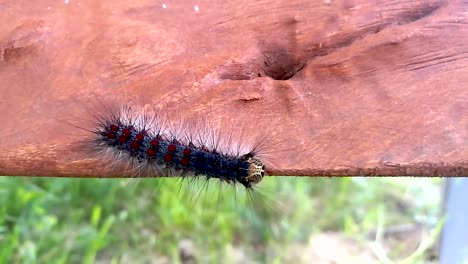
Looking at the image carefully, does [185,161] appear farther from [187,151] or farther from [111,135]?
[111,135]

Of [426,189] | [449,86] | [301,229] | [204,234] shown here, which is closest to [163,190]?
[204,234]

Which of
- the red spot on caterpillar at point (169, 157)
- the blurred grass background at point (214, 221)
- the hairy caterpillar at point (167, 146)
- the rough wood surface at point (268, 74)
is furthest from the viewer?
the blurred grass background at point (214, 221)

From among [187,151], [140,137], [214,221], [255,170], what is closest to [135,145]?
[140,137]

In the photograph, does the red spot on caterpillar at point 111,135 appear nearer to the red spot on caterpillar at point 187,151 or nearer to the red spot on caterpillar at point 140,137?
the red spot on caterpillar at point 140,137

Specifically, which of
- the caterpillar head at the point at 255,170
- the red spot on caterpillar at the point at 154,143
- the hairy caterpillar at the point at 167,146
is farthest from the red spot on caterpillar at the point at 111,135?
the caterpillar head at the point at 255,170

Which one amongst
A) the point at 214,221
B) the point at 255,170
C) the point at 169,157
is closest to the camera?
the point at 255,170

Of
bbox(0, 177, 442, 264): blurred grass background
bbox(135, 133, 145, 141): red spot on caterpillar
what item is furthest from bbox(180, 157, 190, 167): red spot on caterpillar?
bbox(0, 177, 442, 264): blurred grass background

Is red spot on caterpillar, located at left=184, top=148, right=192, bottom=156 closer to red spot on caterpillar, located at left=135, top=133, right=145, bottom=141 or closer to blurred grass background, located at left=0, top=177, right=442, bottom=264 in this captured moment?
red spot on caterpillar, located at left=135, top=133, right=145, bottom=141
